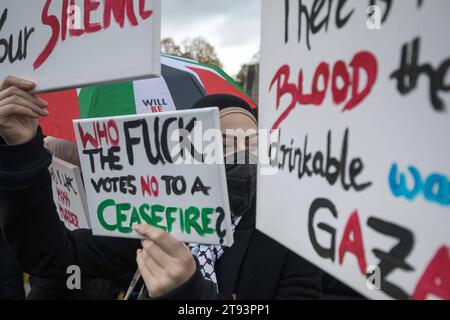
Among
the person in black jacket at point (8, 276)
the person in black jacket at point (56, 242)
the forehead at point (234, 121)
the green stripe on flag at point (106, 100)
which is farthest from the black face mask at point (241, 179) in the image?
the person in black jacket at point (8, 276)

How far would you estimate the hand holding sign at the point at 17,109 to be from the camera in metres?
1.15

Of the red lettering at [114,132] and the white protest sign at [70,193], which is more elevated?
the red lettering at [114,132]

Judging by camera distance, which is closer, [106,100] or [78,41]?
[78,41]

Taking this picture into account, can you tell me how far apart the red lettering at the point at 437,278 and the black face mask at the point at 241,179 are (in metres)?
0.82

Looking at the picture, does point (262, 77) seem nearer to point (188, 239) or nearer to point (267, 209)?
point (267, 209)

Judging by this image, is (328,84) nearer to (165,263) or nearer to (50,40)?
(165,263)

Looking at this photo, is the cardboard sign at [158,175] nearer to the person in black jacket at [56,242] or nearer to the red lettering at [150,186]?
the red lettering at [150,186]

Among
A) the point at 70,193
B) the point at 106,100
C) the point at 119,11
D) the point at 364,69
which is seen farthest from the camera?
the point at 106,100

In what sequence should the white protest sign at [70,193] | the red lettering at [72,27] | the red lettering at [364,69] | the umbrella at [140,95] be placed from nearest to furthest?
the red lettering at [364,69] → the red lettering at [72,27] → the white protest sign at [70,193] → the umbrella at [140,95]

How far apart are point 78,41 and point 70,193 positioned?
85 centimetres

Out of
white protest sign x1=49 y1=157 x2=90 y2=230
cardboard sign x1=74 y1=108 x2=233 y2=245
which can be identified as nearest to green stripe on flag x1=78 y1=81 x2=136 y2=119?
white protest sign x1=49 y1=157 x2=90 y2=230

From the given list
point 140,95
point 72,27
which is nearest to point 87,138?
point 72,27

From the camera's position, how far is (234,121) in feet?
5.18

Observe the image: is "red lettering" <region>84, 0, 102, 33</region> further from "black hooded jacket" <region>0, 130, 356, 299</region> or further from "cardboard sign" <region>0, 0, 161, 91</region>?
"black hooded jacket" <region>0, 130, 356, 299</region>
